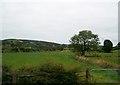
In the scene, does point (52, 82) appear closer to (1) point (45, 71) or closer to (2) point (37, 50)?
(1) point (45, 71)

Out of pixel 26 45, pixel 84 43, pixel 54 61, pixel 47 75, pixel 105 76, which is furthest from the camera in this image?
pixel 84 43

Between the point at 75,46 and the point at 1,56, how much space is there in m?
12.2

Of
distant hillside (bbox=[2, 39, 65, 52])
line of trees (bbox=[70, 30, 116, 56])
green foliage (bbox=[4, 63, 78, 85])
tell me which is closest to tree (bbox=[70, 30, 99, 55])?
line of trees (bbox=[70, 30, 116, 56])

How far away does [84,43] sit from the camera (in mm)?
25641

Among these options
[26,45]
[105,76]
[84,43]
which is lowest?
[105,76]

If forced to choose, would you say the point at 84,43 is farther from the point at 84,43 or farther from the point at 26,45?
the point at 26,45

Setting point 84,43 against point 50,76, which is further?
point 84,43

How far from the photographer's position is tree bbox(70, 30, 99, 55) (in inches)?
889

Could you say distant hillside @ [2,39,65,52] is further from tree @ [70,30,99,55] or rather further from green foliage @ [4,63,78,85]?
tree @ [70,30,99,55]

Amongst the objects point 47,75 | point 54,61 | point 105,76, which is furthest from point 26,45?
point 47,75

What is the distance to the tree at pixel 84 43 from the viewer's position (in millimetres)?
22580

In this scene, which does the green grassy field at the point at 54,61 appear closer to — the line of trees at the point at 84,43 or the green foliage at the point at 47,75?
the green foliage at the point at 47,75

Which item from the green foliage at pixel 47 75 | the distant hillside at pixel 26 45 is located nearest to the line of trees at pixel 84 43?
the distant hillside at pixel 26 45

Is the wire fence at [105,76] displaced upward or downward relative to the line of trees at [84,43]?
downward
